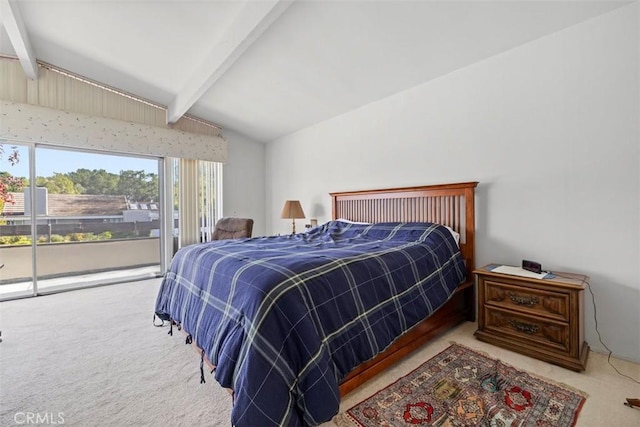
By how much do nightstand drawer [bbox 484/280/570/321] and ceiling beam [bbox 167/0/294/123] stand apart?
254cm

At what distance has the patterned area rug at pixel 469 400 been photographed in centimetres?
132

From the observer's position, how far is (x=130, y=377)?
1.72 meters

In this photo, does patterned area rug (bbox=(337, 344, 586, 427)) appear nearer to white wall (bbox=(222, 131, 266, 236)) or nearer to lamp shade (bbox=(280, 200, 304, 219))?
lamp shade (bbox=(280, 200, 304, 219))

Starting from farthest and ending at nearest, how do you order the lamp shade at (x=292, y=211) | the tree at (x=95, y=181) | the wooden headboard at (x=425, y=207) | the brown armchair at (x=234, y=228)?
the lamp shade at (x=292, y=211), the tree at (x=95, y=181), the brown armchair at (x=234, y=228), the wooden headboard at (x=425, y=207)

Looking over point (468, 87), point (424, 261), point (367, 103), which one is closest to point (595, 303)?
point (424, 261)

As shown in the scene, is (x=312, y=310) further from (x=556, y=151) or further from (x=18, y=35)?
(x=18, y=35)

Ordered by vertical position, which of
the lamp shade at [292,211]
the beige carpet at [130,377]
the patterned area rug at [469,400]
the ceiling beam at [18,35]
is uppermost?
the ceiling beam at [18,35]

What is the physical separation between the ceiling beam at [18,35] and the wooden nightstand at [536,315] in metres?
4.15

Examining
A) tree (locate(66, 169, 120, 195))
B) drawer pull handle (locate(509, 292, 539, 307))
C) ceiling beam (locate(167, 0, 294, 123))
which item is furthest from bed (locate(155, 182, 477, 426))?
tree (locate(66, 169, 120, 195))

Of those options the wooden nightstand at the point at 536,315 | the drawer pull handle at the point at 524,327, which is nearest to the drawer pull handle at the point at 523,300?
the wooden nightstand at the point at 536,315

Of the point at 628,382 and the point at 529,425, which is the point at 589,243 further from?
the point at 529,425

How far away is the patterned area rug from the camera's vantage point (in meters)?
1.32

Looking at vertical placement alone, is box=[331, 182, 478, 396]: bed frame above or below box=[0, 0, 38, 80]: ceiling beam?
below

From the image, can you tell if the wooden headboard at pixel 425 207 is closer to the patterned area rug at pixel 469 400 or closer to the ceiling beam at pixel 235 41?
the patterned area rug at pixel 469 400
